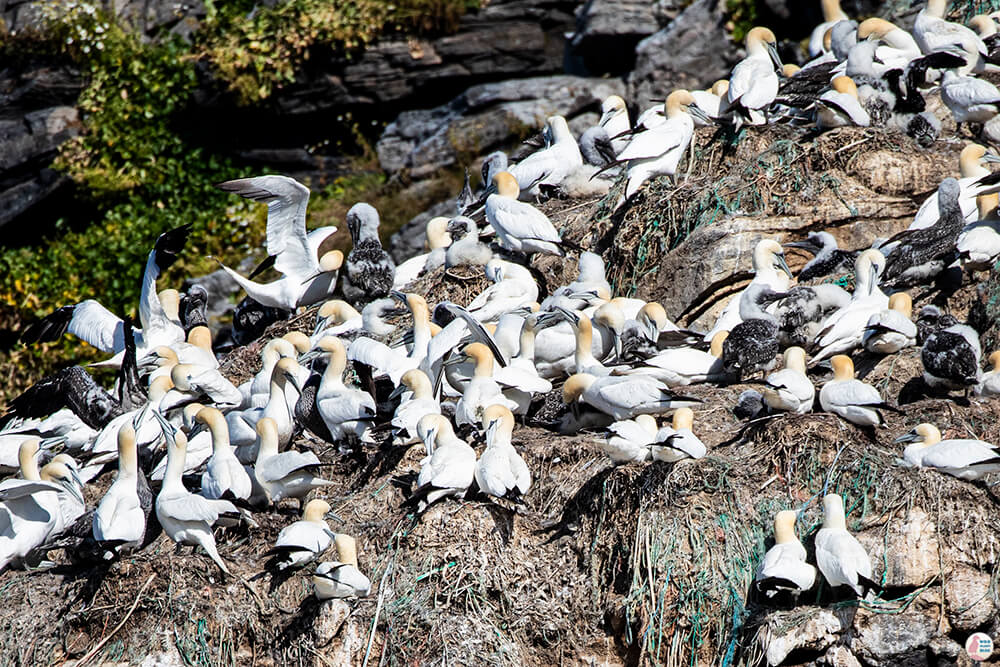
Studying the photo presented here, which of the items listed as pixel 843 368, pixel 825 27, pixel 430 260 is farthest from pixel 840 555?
pixel 825 27

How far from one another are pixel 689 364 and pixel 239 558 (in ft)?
10.2

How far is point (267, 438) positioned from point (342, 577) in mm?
1429

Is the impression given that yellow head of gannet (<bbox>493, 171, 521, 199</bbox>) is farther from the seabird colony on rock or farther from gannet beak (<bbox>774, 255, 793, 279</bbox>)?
gannet beak (<bbox>774, 255, 793, 279</bbox>)

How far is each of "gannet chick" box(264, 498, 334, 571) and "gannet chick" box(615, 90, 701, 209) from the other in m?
3.90

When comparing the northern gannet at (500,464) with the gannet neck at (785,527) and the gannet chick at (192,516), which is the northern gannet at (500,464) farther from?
the gannet chick at (192,516)

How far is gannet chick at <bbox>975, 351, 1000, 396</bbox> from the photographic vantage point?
7.52 meters

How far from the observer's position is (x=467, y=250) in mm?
10203

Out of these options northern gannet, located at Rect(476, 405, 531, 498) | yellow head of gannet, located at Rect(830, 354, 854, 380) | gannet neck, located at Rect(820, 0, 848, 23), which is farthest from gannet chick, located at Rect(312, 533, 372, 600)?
gannet neck, located at Rect(820, 0, 848, 23)

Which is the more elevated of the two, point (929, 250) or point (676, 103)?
point (676, 103)

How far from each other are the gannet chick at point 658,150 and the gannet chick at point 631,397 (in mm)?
2400

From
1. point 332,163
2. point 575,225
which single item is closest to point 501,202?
point 575,225

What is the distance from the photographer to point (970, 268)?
8.55 m

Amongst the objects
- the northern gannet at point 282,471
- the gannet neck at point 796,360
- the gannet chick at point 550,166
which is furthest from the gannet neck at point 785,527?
the gannet chick at point 550,166

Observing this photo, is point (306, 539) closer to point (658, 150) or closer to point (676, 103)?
point (658, 150)
